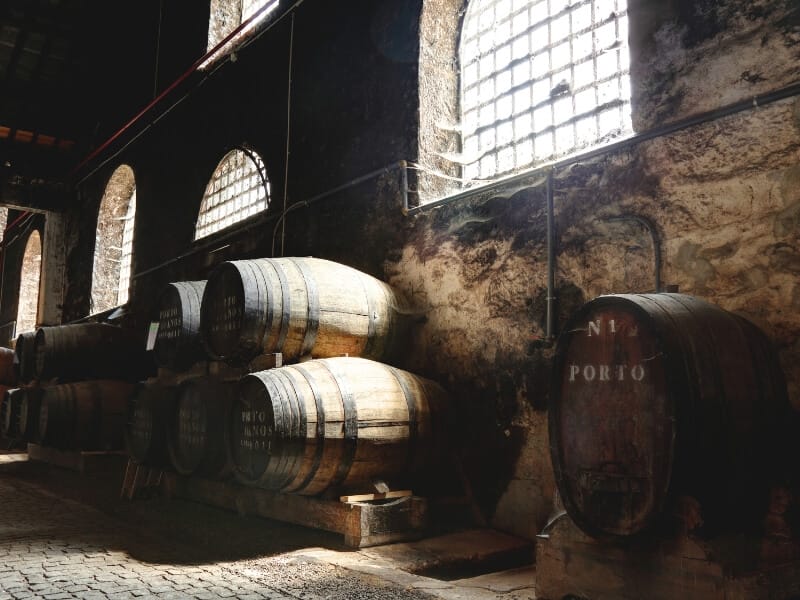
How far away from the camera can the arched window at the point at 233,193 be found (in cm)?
687

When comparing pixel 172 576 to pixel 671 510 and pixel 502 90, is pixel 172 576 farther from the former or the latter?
pixel 502 90

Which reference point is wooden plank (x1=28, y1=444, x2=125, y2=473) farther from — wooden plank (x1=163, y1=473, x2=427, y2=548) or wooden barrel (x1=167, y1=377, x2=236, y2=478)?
wooden plank (x1=163, y1=473, x2=427, y2=548)

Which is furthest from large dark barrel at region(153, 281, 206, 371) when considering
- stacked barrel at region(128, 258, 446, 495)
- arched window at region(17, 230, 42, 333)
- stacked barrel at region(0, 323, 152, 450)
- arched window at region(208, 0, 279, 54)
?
arched window at region(17, 230, 42, 333)

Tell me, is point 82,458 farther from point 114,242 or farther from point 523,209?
point 114,242

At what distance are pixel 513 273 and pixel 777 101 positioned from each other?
156 centimetres

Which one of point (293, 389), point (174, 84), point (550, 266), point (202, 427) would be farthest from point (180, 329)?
point (174, 84)

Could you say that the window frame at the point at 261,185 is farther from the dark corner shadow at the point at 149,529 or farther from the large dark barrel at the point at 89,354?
the dark corner shadow at the point at 149,529

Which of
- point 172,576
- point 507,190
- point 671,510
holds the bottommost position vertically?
point 172,576

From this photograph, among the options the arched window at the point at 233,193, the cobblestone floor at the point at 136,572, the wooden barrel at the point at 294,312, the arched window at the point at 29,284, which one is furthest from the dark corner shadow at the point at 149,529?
the arched window at the point at 29,284

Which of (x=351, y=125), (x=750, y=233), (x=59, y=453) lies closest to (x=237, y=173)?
(x=351, y=125)

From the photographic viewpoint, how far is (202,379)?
14.4 ft

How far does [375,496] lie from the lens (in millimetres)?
3428

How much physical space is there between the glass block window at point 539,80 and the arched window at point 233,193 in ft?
8.55

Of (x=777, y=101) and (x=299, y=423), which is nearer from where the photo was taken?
(x=777, y=101)
